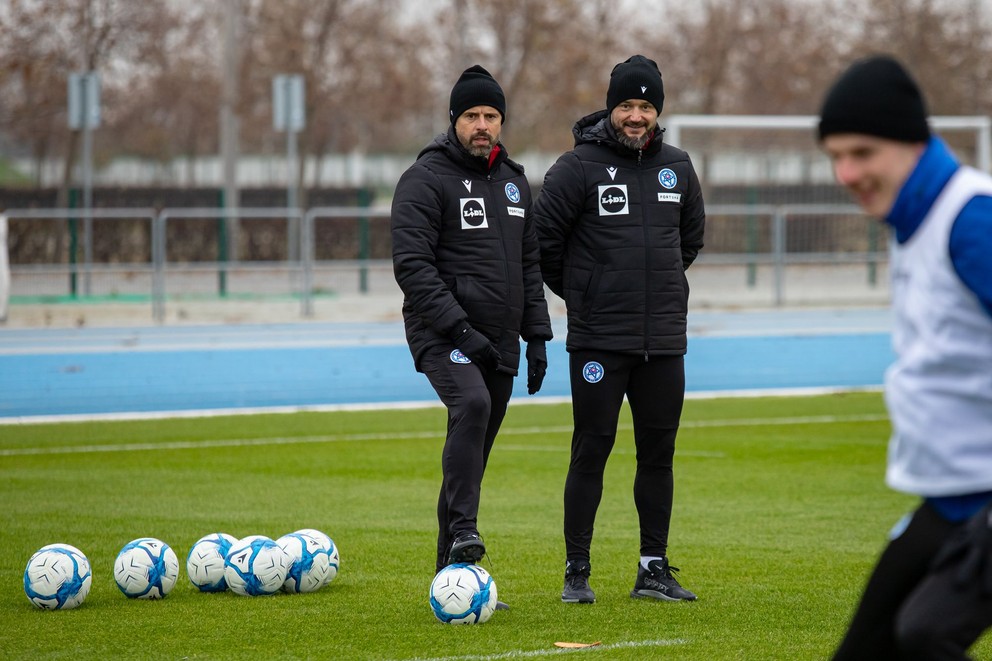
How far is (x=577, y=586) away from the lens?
6.20m

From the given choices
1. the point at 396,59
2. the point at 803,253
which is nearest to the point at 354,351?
the point at 803,253

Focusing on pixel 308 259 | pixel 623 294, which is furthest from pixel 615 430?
pixel 308 259

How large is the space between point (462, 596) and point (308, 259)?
17.2m

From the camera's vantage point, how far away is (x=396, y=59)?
3884 centimetres

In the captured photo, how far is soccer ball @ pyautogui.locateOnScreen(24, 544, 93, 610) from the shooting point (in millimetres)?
6047

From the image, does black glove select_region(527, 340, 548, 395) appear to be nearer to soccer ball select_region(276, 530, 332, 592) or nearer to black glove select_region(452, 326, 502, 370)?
black glove select_region(452, 326, 502, 370)

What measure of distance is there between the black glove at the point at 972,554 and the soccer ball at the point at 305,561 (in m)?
3.79

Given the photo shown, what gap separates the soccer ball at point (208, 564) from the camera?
6406 millimetres

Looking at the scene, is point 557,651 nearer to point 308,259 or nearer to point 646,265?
point 646,265

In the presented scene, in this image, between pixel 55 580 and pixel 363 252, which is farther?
pixel 363 252

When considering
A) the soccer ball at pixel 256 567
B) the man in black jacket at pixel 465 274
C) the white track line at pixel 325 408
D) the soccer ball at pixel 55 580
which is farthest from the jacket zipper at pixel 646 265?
the white track line at pixel 325 408

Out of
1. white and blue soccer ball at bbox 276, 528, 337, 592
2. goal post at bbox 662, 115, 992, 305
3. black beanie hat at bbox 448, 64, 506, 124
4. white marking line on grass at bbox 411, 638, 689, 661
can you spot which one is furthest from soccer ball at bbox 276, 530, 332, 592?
goal post at bbox 662, 115, 992, 305

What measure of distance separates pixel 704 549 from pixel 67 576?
321 centimetres

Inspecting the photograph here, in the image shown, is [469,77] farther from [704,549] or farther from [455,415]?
[704,549]
